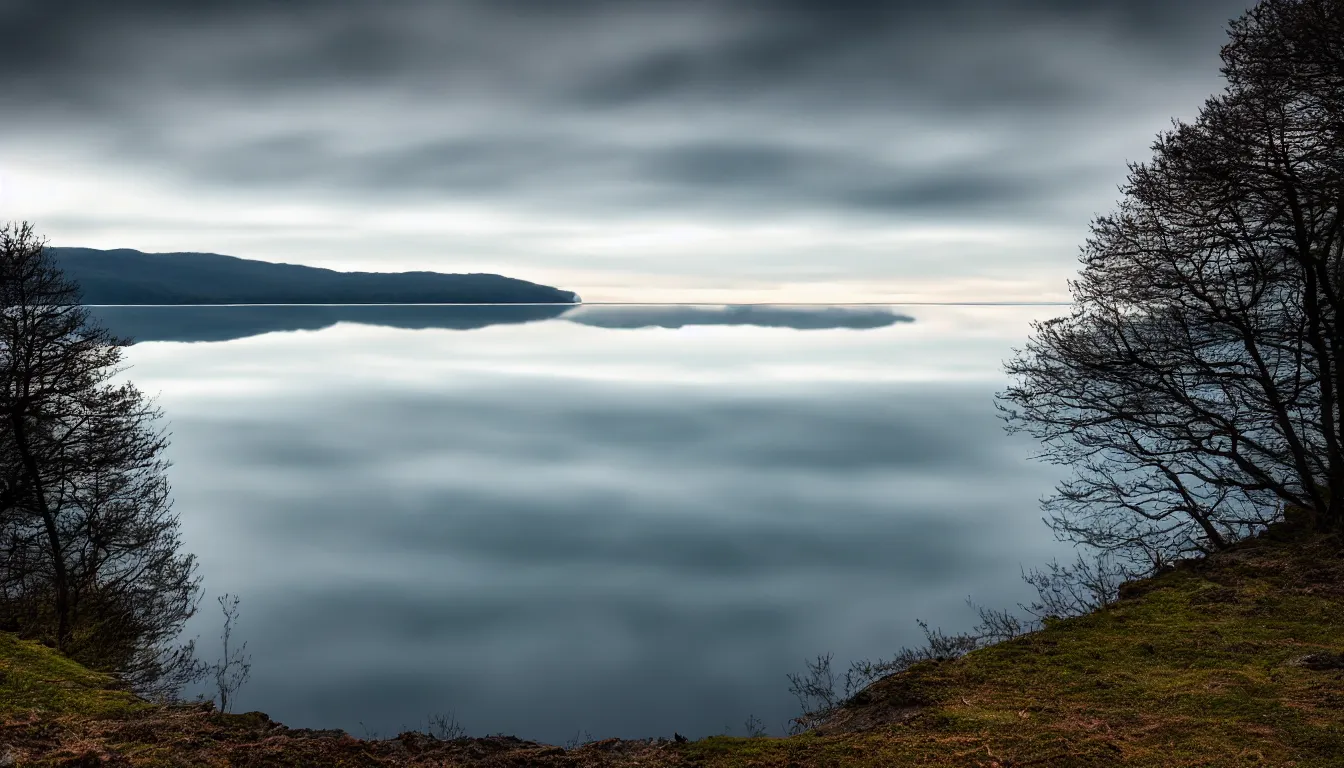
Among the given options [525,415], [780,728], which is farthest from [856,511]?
[525,415]

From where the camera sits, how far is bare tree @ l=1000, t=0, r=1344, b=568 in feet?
42.7

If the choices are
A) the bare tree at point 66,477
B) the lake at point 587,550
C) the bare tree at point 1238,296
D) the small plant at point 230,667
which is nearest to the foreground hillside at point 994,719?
the bare tree at point 1238,296

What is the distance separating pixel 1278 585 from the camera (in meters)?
11.3

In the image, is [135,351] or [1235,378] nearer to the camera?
[1235,378]

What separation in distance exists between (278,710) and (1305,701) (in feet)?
95.6

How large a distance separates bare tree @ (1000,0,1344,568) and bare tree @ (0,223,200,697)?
85.1 ft

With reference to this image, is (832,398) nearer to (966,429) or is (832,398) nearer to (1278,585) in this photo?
(966,429)

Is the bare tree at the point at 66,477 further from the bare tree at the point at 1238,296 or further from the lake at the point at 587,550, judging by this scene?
the bare tree at the point at 1238,296

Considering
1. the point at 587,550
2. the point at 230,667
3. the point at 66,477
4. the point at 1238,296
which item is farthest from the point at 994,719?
the point at 587,550

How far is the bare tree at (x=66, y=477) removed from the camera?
1997 cm

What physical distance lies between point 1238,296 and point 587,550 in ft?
120

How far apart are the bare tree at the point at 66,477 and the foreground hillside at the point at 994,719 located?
46.2 feet

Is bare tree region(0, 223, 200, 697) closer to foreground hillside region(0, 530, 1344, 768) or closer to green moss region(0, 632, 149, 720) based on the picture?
green moss region(0, 632, 149, 720)

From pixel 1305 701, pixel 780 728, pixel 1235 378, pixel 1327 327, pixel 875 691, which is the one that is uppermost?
pixel 1327 327
